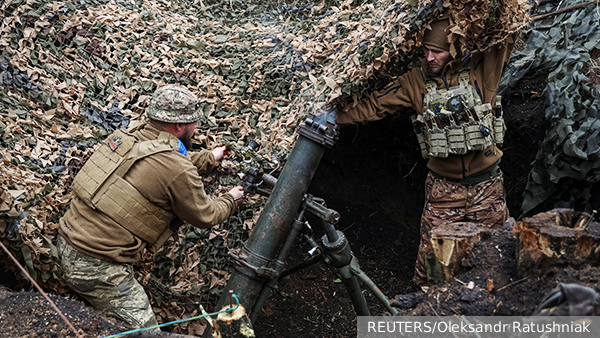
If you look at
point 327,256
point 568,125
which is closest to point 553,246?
point 327,256

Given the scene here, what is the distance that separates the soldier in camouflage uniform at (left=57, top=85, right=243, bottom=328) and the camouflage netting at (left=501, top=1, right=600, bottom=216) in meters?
3.53

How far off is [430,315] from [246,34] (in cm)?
476

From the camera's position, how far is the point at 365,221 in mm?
6879

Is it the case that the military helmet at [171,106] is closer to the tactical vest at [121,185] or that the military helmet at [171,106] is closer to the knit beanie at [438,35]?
the tactical vest at [121,185]

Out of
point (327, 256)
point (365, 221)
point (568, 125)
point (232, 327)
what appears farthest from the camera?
point (365, 221)

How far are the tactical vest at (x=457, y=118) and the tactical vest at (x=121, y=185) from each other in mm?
2305

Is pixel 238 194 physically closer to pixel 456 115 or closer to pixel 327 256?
pixel 327 256

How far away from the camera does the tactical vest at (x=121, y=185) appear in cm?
357

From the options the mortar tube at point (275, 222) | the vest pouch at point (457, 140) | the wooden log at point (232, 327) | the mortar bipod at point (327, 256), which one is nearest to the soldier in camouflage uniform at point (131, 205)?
the mortar tube at point (275, 222)

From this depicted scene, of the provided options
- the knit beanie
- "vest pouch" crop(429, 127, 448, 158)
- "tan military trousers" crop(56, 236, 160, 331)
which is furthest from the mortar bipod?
the knit beanie

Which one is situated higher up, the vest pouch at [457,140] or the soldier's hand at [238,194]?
the vest pouch at [457,140]

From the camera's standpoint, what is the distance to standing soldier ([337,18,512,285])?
408cm

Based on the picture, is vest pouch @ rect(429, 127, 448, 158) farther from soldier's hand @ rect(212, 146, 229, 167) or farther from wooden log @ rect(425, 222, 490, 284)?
soldier's hand @ rect(212, 146, 229, 167)

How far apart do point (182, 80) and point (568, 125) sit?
14.2 feet
